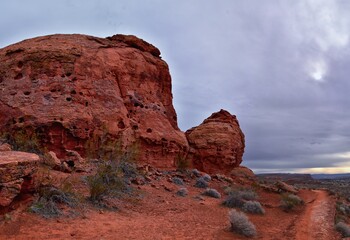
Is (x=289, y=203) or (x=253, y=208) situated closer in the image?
(x=253, y=208)

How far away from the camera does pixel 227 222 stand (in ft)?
40.2

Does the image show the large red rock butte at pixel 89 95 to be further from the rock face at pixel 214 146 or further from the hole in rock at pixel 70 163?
the rock face at pixel 214 146

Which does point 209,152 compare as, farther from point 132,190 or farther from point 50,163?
point 50,163

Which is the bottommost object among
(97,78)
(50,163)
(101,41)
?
(50,163)

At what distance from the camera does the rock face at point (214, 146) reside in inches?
1062

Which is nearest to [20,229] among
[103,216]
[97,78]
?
[103,216]

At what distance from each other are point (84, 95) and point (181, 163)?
356 inches

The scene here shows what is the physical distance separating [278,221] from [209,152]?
42.4 ft

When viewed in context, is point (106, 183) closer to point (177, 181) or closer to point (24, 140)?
point (24, 140)

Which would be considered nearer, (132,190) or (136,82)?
(132,190)

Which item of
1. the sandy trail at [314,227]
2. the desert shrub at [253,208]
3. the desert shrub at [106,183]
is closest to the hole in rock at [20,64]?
the desert shrub at [106,183]

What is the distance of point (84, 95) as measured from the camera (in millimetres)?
18906

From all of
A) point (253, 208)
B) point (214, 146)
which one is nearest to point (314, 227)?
point (253, 208)

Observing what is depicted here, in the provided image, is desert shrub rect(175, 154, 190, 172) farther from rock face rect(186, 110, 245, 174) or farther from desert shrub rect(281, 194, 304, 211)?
desert shrub rect(281, 194, 304, 211)
